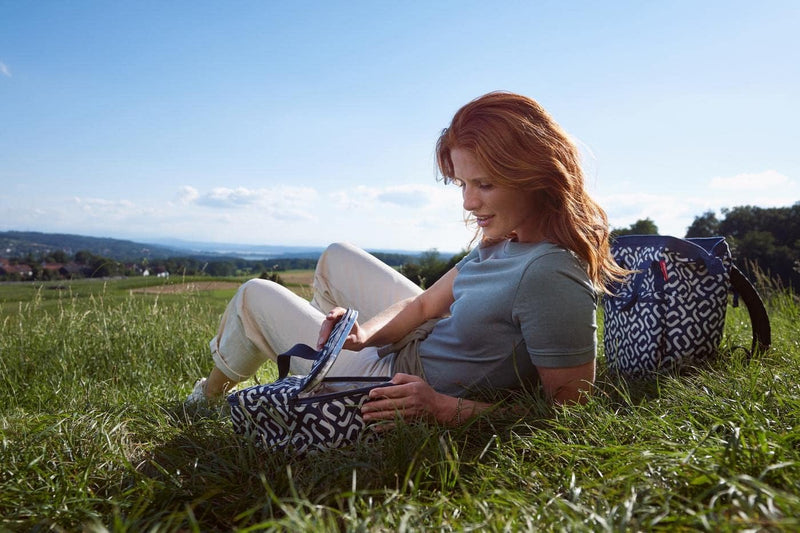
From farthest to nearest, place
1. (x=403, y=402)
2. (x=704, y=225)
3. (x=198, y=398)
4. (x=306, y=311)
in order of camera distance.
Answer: (x=704, y=225), (x=198, y=398), (x=306, y=311), (x=403, y=402)

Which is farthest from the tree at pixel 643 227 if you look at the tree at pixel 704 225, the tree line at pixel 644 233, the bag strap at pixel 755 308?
the bag strap at pixel 755 308

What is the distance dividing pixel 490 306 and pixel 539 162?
64 cm

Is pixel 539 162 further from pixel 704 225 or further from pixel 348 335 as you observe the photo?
pixel 704 225

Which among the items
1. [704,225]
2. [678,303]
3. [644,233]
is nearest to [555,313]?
[678,303]

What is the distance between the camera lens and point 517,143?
2.29m

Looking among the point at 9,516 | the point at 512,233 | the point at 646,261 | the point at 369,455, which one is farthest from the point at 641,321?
the point at 9,516

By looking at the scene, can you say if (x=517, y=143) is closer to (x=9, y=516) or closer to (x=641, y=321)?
(x=641, y=321)

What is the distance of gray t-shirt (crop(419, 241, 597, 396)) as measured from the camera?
6.79 feet

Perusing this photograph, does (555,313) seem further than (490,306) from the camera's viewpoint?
No

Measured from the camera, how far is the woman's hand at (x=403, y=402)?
2.00m

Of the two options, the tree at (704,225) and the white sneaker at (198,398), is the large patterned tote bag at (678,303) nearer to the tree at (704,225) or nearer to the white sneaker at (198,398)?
the white sneaker at (198,398)

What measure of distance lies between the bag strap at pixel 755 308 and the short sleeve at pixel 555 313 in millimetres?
1364

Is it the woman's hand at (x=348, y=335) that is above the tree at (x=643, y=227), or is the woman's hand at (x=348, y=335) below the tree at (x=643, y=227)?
below

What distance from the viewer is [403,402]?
78.7 inches
